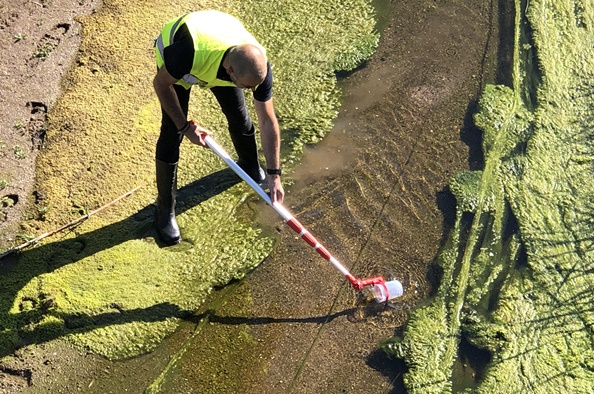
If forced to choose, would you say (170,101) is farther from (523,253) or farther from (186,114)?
(523,253)

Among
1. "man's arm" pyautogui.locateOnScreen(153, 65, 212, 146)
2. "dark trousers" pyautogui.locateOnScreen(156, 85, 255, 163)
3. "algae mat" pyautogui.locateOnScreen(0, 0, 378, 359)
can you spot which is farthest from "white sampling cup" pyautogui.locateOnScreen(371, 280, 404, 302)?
"man's arm" pyautogui.locateOnScreen(153, 65, 212, 146)

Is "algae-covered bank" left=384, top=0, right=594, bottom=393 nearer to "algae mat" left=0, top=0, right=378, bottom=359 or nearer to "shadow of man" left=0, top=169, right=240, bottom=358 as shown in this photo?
"algae mat" left=0, top=0, right=378, bottom=359

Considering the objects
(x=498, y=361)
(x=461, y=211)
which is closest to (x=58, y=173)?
(x=461, y=211)

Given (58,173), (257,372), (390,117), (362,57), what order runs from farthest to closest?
(362,57) < (390,117) < (58,173) < (257,372)

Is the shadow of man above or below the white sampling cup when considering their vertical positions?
below

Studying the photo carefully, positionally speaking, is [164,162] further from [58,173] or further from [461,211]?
[461,211]

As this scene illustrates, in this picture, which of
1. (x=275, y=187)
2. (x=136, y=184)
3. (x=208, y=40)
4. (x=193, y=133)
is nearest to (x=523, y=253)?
(x=275, y=187)

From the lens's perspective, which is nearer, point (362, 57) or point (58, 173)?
point (58, 173)
